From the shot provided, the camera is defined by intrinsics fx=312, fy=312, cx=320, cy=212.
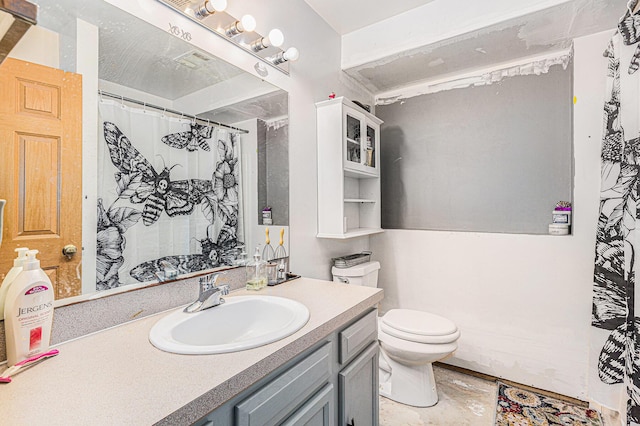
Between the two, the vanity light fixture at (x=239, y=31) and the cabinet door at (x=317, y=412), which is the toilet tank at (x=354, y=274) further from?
the vanity light fixture at (x=239, y=31)

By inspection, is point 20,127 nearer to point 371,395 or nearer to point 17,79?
point 17,79

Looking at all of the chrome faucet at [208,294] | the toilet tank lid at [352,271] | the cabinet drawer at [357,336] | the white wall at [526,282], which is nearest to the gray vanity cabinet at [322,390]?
the cabinet drawer at [357,336]

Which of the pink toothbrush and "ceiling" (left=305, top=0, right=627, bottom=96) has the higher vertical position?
"ceiling" (left=305, top=0, right=627, bottom=96)

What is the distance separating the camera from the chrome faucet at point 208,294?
1.06 metres

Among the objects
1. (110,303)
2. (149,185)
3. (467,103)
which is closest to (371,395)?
(110,303)

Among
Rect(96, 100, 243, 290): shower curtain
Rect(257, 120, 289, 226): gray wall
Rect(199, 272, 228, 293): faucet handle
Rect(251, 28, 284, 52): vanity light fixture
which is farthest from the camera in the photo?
Rect(257, 120, 289, 226): gray wall

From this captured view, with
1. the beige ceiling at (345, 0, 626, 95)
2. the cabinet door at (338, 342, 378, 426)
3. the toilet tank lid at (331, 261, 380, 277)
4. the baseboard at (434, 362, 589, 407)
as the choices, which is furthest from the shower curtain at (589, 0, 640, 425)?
the toilet tank lid at (331, 261, 380, 277)

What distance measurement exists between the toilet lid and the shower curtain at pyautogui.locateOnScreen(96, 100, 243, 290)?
3.37ft

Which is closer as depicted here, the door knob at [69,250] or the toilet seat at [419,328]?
the door knob at [69,250]

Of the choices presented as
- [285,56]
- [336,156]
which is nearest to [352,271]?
[336,156]

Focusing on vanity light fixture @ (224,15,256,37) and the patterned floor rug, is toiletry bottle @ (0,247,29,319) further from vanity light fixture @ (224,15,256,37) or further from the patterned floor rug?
the patterned floor rug

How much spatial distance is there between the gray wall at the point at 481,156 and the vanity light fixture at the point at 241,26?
146cm

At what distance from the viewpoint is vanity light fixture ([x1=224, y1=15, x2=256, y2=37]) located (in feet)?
4.25

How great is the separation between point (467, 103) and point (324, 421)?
2.12 m
